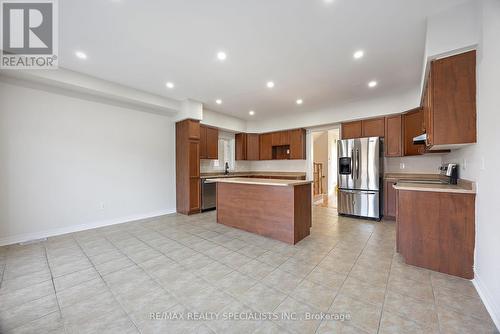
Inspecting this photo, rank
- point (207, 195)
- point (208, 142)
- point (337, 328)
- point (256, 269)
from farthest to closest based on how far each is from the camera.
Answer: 1. point (208, 142)
2. point (207, 195)
3. point (256, 269)
4. point (337, 328)

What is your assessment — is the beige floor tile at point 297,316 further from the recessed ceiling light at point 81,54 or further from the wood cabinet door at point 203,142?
the wood cabinet door at point 203,142

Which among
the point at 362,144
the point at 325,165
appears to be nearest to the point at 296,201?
the point at 362,144

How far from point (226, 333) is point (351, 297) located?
3.77 feet

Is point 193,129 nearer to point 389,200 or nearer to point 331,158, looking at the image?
point 389,200

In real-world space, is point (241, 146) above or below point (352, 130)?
below

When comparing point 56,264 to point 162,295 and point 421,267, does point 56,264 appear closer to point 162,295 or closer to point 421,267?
point 162,295

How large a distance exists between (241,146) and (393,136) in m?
4.24

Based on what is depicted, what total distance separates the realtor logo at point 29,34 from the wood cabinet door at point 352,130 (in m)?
5.40

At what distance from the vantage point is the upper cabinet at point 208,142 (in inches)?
216

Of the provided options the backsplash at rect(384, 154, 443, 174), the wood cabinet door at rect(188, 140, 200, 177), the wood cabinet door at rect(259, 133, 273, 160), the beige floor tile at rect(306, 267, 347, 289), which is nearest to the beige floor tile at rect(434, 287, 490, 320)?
the beige floor tile at rect(306, 267, 347, 289)

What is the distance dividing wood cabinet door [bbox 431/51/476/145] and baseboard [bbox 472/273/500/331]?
1.38 m

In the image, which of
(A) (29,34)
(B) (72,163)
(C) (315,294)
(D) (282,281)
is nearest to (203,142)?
(B) (72,163)

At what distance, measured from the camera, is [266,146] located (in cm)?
Result: 667

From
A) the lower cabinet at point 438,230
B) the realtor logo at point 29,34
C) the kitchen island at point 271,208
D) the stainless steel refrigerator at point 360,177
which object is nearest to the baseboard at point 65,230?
the kitchen island at point 271,208
